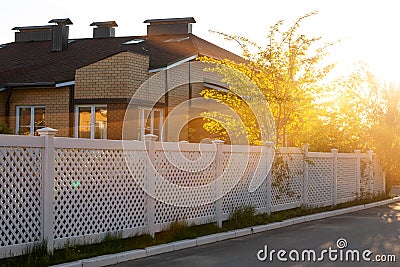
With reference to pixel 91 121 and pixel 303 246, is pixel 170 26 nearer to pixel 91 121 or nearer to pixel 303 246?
pixel 91 121

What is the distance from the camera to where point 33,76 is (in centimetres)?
2398

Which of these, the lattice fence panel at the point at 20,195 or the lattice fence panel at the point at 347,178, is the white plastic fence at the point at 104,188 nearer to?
the lattice fence panel at the point at 20,195

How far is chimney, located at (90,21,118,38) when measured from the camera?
33.7 m

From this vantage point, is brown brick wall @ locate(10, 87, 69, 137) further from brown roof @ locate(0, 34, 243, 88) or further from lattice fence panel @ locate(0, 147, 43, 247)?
lattice fence panel @ locate(0, 147, 43, 247)

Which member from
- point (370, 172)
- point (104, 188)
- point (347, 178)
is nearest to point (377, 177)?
point (370, 172)

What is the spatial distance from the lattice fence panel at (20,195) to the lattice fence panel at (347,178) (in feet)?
46.5

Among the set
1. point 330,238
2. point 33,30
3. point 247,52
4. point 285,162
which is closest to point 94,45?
point 33,30

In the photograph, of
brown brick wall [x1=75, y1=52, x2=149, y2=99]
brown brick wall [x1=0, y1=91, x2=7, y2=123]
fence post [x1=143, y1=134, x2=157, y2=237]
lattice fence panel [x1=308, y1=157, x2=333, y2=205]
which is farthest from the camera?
brown brick wall [x1=0, y1=91, x2=7, y2=123]

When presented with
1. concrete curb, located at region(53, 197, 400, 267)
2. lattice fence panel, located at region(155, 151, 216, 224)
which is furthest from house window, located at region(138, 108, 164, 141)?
lattice fence panel, located at region(155, 151, 216, 224)

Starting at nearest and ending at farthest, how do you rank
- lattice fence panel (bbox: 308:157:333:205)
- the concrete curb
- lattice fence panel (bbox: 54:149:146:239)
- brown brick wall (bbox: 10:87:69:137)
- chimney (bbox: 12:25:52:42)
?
the concrete curb < lattice fence panel (bbox: 54:149:146:239) < lattice fence panel (bbox: 308:157:333:205) < brown brick wall (bbox: 10:87:69:137) < chimney (bbox: 12:25:52:42)

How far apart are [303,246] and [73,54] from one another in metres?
18.3

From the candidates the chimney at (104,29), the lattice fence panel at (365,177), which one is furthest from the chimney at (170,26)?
the lattice fence panel at (365,177)

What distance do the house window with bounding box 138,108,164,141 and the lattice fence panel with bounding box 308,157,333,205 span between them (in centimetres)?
561

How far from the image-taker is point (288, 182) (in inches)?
700
